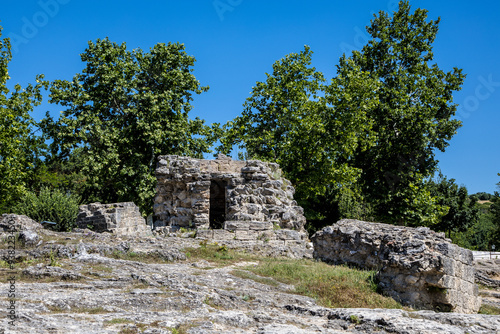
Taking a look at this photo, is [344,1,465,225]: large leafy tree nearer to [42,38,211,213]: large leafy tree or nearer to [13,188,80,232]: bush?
[42,38,211,213]: large leafy tree

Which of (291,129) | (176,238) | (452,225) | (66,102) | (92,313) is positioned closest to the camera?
(92,313)

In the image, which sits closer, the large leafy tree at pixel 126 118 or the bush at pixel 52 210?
the bush at pixel 52 210

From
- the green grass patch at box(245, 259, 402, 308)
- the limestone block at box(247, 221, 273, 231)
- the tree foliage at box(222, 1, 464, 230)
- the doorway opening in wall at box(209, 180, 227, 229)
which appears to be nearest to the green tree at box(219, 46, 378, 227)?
the tree foliage at box(222, 1, 464, 230)

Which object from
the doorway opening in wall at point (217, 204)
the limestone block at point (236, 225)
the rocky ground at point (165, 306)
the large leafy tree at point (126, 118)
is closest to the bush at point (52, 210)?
the large leafy tree at point (126, 118)

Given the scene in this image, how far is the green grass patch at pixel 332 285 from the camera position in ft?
33.0

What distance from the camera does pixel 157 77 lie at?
3033 cm

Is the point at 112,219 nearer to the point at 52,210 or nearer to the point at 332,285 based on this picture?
the point at 52,210

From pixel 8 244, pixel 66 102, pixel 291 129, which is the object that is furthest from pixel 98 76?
pixel 8 244

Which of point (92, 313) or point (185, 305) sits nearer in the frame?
point (92, 313)

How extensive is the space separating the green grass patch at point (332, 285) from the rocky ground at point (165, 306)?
478 millimetres

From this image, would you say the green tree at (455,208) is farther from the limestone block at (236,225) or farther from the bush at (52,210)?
the bush at (52,210)

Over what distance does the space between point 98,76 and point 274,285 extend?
22375mm

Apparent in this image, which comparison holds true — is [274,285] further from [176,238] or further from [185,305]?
[176,238]

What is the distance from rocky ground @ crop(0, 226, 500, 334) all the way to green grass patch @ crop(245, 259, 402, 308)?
478mm
